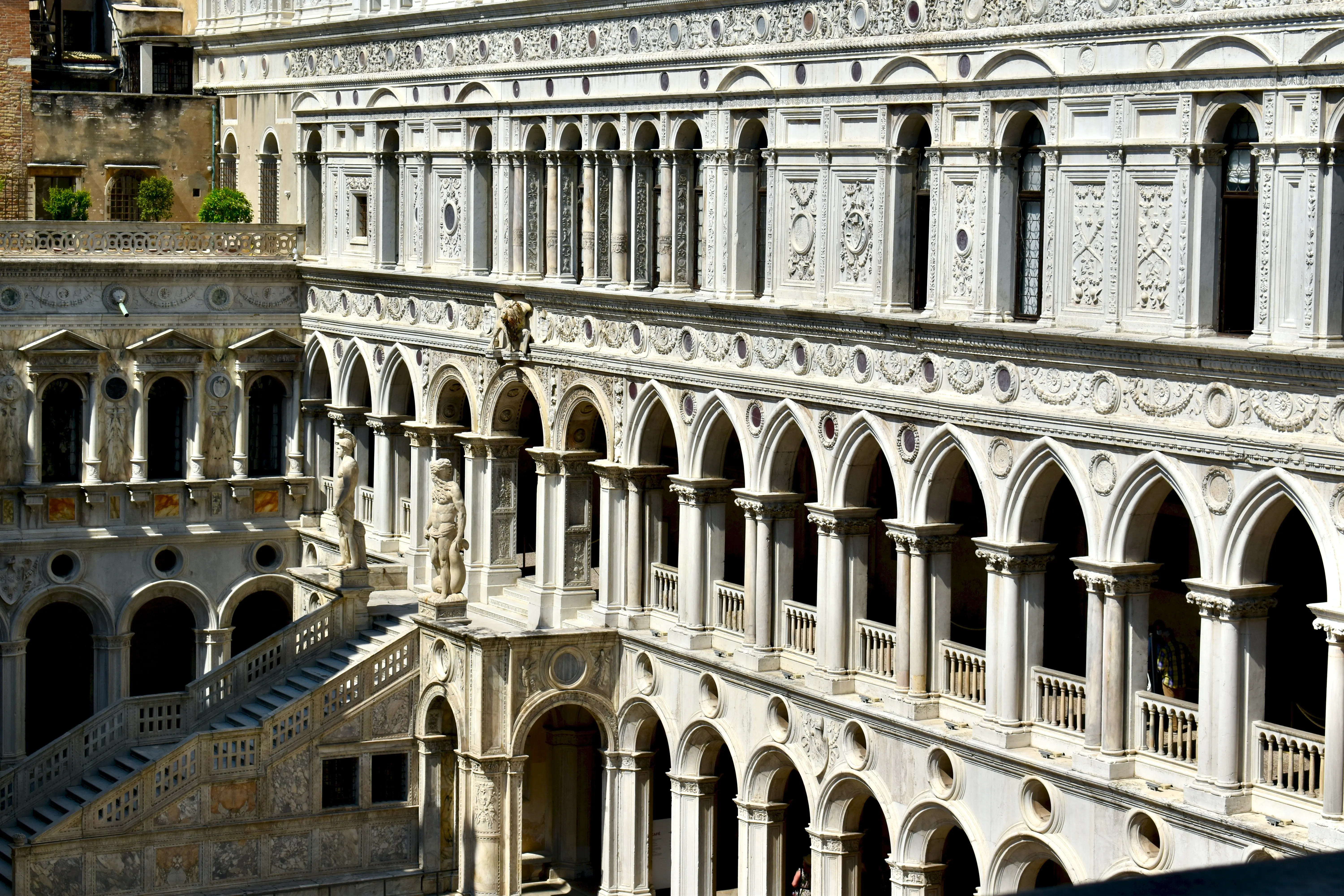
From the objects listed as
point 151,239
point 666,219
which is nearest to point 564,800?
point 666,219

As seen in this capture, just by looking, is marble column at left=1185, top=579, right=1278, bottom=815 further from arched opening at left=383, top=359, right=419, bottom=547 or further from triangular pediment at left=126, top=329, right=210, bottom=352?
triangular pediment at left=126, top=329, right=210, bottom=352

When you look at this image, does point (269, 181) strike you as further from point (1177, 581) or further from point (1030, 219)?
point (1177, 581)

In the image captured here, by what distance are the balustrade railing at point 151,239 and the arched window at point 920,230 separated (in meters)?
16.7

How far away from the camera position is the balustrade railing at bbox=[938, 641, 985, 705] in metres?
22.9

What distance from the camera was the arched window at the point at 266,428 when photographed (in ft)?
125

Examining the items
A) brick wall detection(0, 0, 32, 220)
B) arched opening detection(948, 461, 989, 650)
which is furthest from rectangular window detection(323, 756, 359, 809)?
brick wall detection(0, 0, 32, 220)

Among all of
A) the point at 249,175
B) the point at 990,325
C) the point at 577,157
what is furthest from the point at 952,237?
the point at 249,175

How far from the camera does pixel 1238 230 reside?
63.7ft

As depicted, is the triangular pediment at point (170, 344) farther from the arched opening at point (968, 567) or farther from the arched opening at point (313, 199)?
the arched opening at point (968, 567)

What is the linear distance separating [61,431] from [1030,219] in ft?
65.5

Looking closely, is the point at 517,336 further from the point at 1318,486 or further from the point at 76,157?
the point at 1318,486

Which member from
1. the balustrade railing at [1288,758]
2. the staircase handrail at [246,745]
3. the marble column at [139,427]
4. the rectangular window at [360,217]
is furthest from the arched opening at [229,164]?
the balustrade railing at [1288,758]

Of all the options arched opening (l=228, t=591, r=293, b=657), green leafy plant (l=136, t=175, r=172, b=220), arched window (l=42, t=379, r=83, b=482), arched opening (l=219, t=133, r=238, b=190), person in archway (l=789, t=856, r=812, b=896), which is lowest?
person in archway (l=789, t=856, r=812, b=896)

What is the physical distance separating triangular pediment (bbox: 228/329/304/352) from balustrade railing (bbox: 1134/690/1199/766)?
20.8m
